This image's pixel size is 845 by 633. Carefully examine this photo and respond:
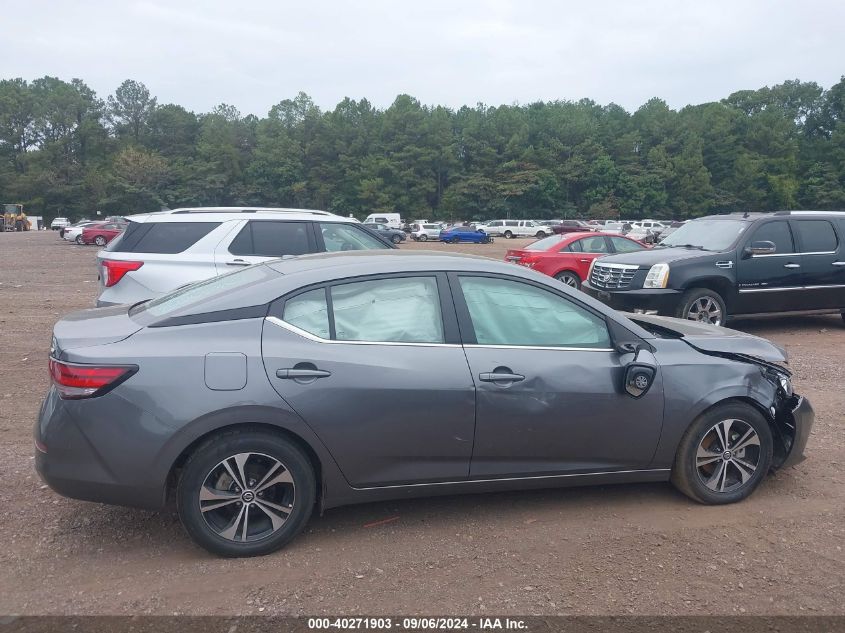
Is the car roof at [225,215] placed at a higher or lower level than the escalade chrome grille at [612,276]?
higher

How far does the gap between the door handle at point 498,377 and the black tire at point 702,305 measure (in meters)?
6.55

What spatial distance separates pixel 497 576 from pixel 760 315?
8243 mm

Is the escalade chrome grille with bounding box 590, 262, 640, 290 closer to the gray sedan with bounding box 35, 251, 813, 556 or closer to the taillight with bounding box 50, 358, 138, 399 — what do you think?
the gray sedan with bounding box 35, 251, 813, 556

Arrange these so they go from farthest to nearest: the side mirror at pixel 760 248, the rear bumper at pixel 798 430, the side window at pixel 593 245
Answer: the side window at pixel 593 245, the side mirror at pixel 760 248, the rear bumper at pixel 798 430

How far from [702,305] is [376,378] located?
7466 mm

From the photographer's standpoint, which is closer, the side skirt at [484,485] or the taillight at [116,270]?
the side skirt at [484,485]

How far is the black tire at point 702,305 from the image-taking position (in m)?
9.87

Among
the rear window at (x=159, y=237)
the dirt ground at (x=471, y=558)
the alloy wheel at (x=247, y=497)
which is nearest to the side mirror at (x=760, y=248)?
the dirt ground at (x=471, y=558)

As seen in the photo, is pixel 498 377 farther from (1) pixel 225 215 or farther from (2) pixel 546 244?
(2) pixel 546 244

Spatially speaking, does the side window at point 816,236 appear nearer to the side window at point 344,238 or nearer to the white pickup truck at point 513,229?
the side window at point 344,238

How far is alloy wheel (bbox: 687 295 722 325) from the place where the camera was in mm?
9914

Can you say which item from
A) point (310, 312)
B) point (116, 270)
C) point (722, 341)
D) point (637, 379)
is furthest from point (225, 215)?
point (722, 341)

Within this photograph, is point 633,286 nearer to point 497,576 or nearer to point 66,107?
point 497,576

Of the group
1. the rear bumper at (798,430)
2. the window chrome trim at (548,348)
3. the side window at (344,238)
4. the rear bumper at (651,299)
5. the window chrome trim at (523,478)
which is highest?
the side window at (344,238)
